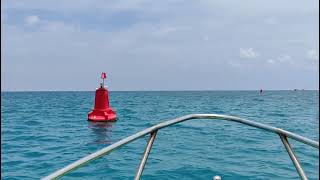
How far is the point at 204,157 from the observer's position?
10.6 m

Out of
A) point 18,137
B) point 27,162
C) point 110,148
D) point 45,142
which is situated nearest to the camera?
point 110,148

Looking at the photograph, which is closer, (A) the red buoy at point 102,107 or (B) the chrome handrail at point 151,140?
(B) the chrome handrail at point 151,140

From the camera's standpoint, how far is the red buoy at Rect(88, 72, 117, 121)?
1906cm

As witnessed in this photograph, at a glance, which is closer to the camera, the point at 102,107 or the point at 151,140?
the point at 151,140

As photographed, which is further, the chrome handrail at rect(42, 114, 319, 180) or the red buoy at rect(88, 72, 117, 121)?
the red buoy at rect(88, 72, 117, 121)

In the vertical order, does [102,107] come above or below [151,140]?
below

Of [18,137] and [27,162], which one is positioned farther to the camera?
[18,137]

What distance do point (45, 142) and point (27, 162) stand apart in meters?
4.34

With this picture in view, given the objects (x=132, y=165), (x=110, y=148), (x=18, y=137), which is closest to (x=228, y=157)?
(x=132, y=165)

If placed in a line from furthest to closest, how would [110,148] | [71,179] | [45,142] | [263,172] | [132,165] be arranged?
[45,142], [132,165], [263,172], [71,179], [110,148]

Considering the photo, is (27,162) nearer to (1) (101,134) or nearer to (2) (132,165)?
(2) (132,165)

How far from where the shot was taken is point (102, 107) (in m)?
19.8

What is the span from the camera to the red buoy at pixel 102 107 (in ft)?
62.5

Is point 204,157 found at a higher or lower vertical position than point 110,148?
lower
